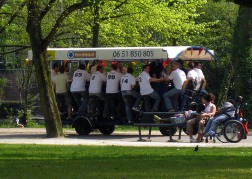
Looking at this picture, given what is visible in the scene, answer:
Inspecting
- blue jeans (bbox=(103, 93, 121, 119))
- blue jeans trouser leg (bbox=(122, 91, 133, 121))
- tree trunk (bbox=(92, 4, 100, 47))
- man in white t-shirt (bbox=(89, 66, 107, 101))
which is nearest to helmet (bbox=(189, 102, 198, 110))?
blue jeans trouser leg (bbox=(122, 91, 133, 121))

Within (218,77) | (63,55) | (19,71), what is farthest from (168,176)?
(19,71)

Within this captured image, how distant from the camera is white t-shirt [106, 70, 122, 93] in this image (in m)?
27.1

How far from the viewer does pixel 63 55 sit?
93.5 feet

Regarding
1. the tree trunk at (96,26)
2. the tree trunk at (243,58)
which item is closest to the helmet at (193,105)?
the tree trunk at (96,26)

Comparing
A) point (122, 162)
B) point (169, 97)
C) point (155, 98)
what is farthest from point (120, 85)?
point (122, 162)

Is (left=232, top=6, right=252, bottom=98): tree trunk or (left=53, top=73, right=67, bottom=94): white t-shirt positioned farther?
(left=232, top=6, right=252, bottom=98): tree trunk

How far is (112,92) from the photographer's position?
1075 inches

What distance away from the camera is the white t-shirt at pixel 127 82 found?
26.7 m

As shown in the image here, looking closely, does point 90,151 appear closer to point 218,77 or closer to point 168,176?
point 168,176

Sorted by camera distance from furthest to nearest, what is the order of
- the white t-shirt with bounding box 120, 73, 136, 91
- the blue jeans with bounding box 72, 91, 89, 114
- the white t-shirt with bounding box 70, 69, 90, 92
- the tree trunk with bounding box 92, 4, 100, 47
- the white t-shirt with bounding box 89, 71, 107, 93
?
the tree trunk with bounding box 92, 4, 100, 47 < the blue jeans with bounding box 72, 91, 89, 114 < the white t-shirt with bounding box 70, 69, 90, 92 < the white t-shirt with bounding box 89, 71, 107, 93 < the white t-shirt with bounding box 120, 73, 136, 91

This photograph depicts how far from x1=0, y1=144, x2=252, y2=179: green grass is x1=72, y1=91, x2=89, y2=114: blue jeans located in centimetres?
665

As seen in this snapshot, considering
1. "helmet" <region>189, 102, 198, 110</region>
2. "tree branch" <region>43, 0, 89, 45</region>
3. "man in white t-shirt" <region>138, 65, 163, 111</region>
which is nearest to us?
"tree branch" <region>43, 0, 89, 45</region>

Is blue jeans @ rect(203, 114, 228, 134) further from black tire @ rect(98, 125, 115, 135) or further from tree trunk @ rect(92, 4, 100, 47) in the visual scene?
tree trunk @ rect(92, 4, 100, 47)

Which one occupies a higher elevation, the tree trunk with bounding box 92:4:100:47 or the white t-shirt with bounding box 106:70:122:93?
the tree trunk with bounding box 92:4:100:47
